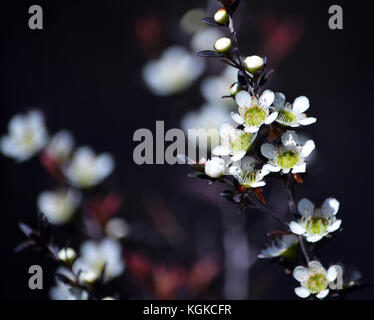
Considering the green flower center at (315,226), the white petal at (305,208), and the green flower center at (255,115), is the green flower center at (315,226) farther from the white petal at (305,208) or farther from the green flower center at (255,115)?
the green flower center at (255,115)

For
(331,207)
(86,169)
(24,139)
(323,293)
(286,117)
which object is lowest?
(323,293)

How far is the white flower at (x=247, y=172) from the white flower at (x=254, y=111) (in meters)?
0.06

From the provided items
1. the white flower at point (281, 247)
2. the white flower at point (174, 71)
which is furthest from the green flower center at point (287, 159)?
the white flower at point (174, 71)

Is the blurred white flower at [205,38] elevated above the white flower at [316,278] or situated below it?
above

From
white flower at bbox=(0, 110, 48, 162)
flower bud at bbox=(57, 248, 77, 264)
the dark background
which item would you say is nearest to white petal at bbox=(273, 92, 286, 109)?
flower bud at bbox=(57, 248, 77, 264)

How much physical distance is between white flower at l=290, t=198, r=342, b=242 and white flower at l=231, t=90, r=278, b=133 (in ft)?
0.45

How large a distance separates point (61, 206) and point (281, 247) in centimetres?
51

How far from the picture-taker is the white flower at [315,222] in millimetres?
665

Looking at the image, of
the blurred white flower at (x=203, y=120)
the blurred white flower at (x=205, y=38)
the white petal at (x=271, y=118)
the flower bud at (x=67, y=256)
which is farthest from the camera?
the blurred white flower at (x=205, y=38)

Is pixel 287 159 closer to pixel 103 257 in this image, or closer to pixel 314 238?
pixel 314 238

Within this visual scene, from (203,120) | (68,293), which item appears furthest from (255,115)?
(203,120)

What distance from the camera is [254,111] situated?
0.66 m
